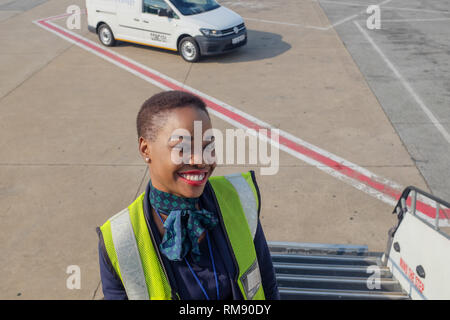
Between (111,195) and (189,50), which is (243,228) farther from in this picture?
(189,50)

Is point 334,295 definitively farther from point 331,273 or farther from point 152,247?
point 152,247

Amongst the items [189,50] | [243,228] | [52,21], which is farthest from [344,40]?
[243,228]

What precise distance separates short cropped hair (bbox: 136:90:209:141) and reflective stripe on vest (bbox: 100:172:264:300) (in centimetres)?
39

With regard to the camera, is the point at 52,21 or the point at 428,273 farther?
the point at 52,21

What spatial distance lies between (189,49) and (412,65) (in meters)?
5.74

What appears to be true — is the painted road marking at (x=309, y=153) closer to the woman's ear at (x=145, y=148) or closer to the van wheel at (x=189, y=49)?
the van wheel at (x=189, y=49)

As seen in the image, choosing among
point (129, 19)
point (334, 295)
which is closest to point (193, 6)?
point (129, 19)

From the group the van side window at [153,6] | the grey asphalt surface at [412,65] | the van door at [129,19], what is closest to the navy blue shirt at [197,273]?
the grey asphalt surface at [412,65]

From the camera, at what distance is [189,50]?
11711 millimetres

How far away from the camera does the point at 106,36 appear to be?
13.1 m

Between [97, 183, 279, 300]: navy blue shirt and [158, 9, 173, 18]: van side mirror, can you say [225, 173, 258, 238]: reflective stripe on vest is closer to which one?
[97, 183, 279, 300]: navy blue shirt

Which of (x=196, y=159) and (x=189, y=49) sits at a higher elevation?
(x=196, y=159)

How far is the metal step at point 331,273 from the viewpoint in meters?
4.00
